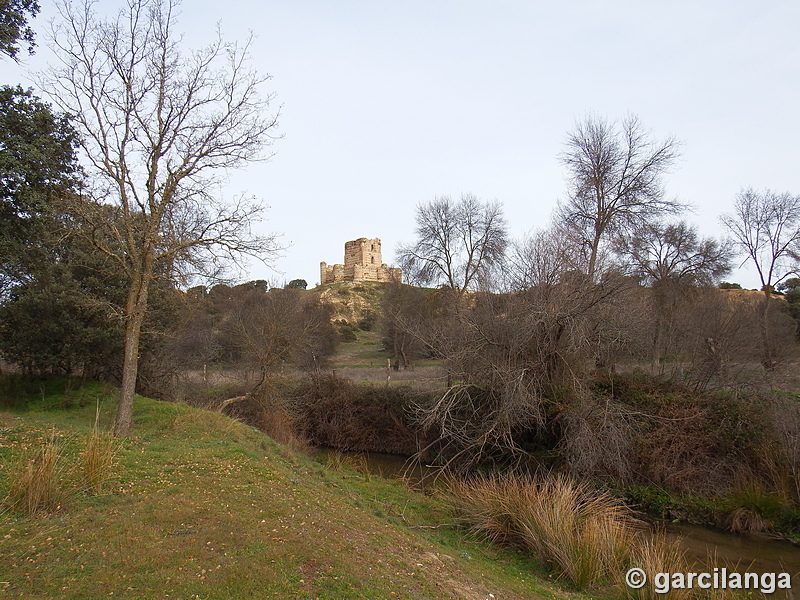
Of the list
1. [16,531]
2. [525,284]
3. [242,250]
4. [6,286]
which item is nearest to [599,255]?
[525,284]

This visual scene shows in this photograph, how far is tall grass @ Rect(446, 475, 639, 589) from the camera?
7395mm

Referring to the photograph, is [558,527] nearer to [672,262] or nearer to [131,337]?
[131,337]

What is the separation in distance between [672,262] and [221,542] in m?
24.5

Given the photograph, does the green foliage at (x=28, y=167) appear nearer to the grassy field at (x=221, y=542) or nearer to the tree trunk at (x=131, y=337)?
the tree trunk at (x=131, y=337)

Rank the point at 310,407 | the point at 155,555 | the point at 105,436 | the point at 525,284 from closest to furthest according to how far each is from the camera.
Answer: the point at 155,555
the point at 105,436
the point at 525,284
the point at 310,407

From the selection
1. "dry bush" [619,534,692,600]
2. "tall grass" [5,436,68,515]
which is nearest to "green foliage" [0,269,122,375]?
"tall grass" [5,436,68,515]

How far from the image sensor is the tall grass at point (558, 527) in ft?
24.3

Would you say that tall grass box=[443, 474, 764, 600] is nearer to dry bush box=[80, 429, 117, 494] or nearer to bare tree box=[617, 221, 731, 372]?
dry bush box=[80, 429, 117, 494]

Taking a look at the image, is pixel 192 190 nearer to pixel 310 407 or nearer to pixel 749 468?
pixel 310 407

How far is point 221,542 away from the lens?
5133mm

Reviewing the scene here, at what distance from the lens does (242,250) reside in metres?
12.1

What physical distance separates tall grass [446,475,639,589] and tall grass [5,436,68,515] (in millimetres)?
6732

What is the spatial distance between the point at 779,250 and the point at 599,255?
1638 centimetres

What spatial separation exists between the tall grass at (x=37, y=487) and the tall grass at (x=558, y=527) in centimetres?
673
